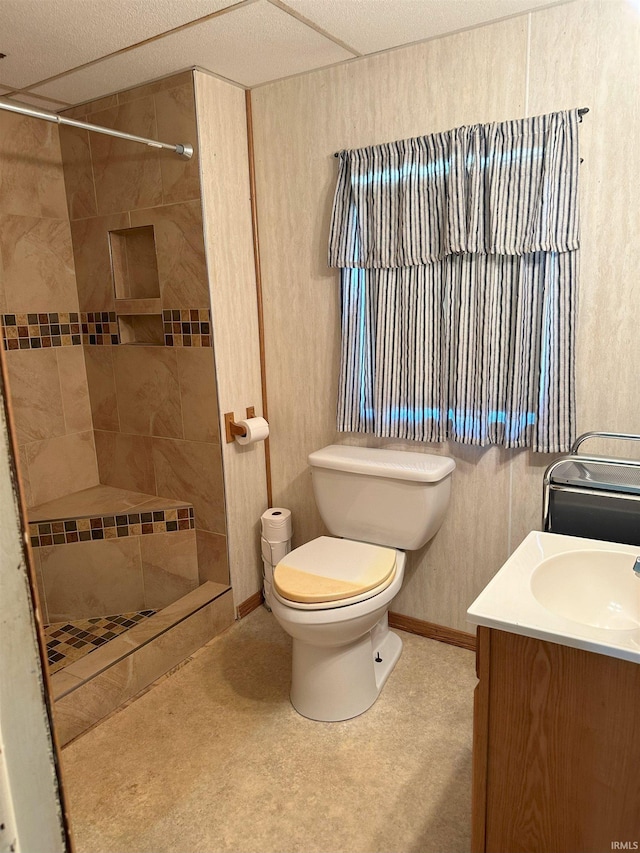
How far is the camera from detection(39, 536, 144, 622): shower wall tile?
2.71 metres

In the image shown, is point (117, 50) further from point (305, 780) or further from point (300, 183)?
point (305, 780)

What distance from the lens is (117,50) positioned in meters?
2.12

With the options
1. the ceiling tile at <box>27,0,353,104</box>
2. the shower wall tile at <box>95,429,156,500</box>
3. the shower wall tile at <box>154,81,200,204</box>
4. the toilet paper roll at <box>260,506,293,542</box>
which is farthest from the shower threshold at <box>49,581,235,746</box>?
the ceiling tile at <box>27,0,353,104</box>

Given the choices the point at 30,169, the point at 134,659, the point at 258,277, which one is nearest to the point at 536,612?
the point at 134,659

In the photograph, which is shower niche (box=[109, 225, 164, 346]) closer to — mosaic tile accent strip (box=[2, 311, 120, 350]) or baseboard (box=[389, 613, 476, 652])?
mosaic tile accent strip (box=[2, 311, 120, 350])

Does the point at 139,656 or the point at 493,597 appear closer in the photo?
the point at 493,597

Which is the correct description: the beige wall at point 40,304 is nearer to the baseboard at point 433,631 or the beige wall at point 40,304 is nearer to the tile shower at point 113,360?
the tile shower at point 113,360

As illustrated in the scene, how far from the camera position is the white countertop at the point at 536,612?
109 cm

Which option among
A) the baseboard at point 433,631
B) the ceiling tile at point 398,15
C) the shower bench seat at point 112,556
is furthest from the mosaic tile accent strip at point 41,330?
the baseboard at point 433,631

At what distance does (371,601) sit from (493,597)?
78 cm

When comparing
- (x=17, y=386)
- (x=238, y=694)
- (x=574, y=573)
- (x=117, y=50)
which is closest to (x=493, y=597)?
(x=574, y=573)

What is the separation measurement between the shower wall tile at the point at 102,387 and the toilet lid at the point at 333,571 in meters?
1.27

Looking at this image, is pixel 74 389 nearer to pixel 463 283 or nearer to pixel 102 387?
pixel 102 387

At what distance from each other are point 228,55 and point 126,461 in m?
1.77
